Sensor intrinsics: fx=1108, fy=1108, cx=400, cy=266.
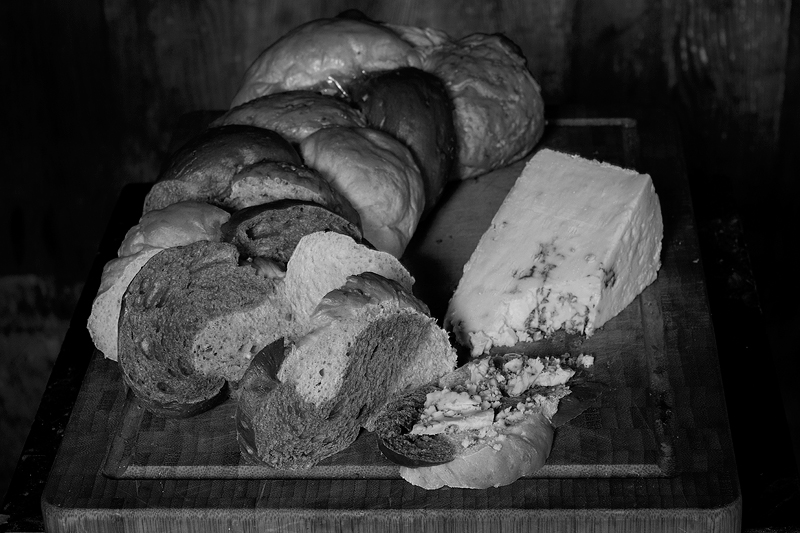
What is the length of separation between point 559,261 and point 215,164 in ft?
3.21

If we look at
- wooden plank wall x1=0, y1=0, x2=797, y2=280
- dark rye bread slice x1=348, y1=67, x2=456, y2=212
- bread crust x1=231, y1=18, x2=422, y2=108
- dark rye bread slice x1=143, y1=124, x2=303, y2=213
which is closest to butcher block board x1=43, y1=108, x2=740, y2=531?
dark rye bread slice x1=143, y1=124, x2=303, y2=213

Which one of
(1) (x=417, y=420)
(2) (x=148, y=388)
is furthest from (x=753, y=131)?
(2) (x=148, y=388)

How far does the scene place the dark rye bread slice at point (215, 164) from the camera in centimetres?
300

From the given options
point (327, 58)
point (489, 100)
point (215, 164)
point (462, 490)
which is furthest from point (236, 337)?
point (489, 100)

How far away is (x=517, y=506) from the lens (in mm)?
2451

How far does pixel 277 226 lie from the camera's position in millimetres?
2787

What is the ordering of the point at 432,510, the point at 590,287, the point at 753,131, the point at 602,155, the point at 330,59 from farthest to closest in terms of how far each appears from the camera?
the point at 753,131 → the point at 602,155 → the point at 330,59 → the point at 590,287 → the point at 432,510

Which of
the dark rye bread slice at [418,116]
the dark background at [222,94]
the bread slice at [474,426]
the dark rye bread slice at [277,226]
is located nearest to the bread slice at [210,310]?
the dark rye bread slice at [277,226]

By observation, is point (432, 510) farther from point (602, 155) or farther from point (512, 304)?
point (602, 155)

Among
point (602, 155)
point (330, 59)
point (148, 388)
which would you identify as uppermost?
point (330, 59)

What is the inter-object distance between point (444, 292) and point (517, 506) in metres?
0.88

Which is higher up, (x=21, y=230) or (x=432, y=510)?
(x=432, y=510)

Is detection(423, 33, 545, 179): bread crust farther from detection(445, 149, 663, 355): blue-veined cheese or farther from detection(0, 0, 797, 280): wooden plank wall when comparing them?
detection(0, 0, 797, 280): wooden plank wall

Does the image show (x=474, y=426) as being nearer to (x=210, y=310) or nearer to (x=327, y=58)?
(x=210, y=310)
